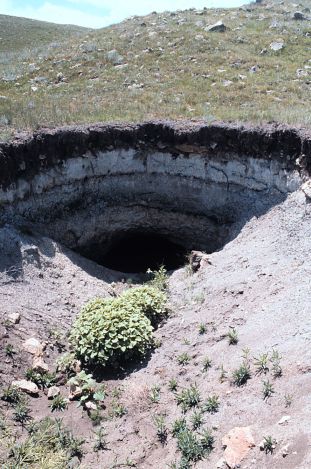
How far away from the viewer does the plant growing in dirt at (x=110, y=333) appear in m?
8.10

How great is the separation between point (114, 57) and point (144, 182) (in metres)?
11.5

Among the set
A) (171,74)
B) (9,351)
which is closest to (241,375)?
(9,351)

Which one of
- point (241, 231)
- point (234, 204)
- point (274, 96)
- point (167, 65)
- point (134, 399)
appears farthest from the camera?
point (167, 65)

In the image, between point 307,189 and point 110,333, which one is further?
point 307,189

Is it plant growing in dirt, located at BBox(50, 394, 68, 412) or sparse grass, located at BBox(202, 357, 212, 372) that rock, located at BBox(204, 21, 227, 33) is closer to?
sparse grass, located at BBox(202, 357, 212, 372)

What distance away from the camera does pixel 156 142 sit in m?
12.7

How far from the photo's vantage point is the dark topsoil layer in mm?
10883

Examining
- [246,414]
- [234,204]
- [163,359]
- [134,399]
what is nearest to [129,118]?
[234,204]

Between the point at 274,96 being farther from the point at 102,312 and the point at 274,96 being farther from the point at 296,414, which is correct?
the point at 296,414

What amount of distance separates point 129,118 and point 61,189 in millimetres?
2877

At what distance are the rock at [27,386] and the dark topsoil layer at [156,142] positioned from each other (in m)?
4.75

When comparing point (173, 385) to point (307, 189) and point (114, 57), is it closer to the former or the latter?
point (307, 189)

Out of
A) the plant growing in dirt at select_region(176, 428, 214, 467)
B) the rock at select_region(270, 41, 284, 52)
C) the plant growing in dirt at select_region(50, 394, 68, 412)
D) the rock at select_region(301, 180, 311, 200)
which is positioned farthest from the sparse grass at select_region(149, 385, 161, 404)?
the rock at select_region(270, 41, 284, 52)

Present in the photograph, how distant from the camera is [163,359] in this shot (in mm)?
8180
